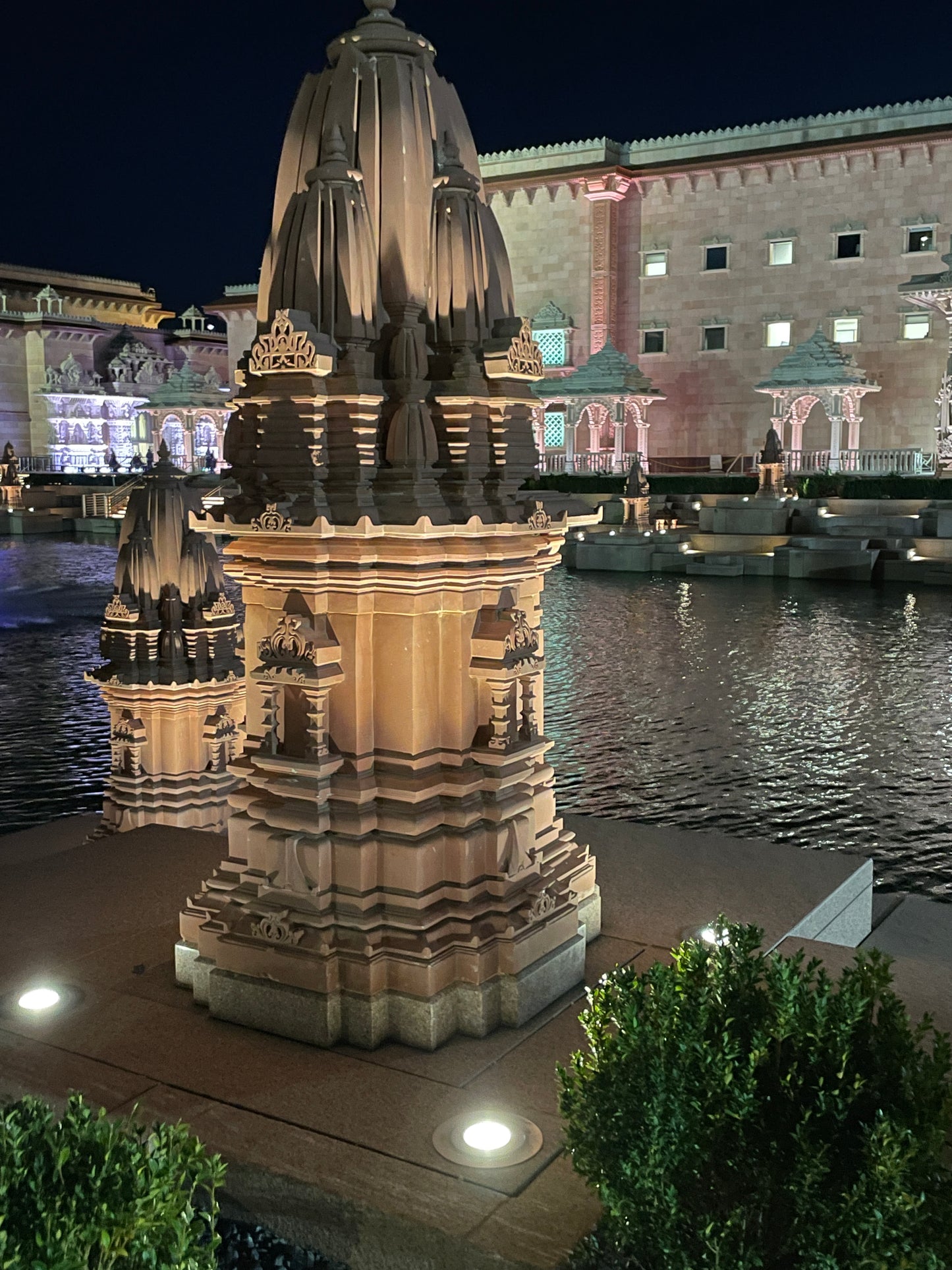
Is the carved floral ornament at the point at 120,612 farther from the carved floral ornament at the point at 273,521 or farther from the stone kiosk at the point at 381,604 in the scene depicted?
the carved floral ornament at the point at 273,521

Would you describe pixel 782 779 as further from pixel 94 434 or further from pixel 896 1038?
pixel 94 434

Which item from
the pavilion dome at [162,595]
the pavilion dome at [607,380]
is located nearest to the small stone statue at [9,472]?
the pavilion dome at [607,380]

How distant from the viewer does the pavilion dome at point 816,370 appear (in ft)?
126

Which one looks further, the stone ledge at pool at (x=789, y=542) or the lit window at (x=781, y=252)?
the lit window at (x=781, y=252)

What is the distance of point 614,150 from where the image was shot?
45.6 meters

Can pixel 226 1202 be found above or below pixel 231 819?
below

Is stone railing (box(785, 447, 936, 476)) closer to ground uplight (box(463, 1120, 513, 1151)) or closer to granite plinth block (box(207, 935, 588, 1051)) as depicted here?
granite plinth block (box(207, 935, 588, 1051))

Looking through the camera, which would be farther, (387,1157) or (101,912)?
(101,912)

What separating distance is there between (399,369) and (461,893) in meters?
2.44

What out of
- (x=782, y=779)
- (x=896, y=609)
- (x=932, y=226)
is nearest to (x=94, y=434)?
(x=932, y=226)

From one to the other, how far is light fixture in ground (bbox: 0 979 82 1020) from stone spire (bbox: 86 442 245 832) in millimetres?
3959

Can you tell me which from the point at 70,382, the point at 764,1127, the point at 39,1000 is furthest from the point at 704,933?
the point at 70,382

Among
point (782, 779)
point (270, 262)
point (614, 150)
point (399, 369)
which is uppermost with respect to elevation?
point (614, 150)

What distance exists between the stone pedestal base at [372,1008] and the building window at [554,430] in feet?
141
